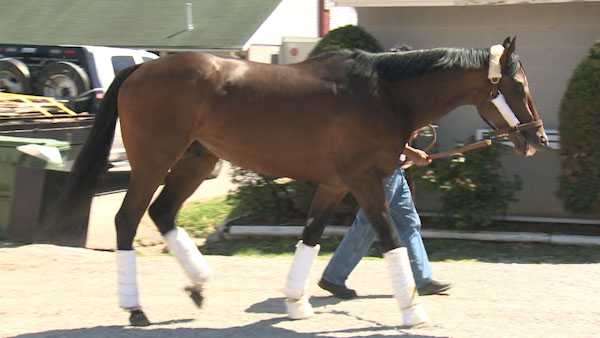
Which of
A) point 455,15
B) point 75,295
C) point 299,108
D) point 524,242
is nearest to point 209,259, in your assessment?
point 75,295

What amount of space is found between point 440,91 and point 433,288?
1.65m

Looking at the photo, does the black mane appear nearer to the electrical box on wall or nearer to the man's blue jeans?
the man's blue jeans

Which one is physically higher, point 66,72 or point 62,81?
point 66,72

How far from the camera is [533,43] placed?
9.56 meters

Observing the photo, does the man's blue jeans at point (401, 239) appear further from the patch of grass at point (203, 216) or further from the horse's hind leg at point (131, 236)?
the patch of grass at point (203, 216)

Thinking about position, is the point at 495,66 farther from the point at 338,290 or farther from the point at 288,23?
the point at 288,23

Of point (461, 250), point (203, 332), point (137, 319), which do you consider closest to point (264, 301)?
point (203, 332)

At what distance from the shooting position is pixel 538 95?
9.57 meters

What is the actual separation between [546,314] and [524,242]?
2.96m

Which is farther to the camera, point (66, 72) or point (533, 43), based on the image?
point (66, 72)

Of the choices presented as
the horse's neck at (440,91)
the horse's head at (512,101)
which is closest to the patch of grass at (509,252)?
the horse's head at (512,101)

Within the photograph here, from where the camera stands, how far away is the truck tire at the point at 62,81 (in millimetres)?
12906

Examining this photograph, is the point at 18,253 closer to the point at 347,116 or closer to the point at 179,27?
the point at 347,116

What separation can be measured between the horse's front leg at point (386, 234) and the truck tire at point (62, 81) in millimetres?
8392
